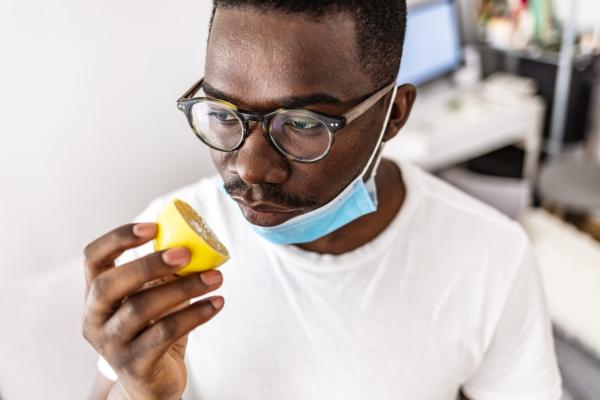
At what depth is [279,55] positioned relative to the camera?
2.17ft

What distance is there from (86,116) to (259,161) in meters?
1.26

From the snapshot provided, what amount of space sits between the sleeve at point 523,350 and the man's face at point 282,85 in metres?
0.41

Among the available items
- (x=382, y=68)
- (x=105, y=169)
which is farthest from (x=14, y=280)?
(x=382, y=68)

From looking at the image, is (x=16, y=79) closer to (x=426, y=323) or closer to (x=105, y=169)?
(x=105, y=169)

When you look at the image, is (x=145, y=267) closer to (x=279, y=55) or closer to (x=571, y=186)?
(x=279, y=55)

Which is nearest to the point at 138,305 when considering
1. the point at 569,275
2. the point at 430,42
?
the point at 569,275

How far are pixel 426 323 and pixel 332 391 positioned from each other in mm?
198

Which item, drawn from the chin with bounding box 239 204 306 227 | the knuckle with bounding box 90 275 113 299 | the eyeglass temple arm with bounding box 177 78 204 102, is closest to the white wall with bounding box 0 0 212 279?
the eyeglass temple arm with bounding box 177 78 204 102

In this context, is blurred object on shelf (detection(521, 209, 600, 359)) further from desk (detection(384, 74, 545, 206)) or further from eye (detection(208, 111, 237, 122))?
eye (detection(208, 111, 237, 122))

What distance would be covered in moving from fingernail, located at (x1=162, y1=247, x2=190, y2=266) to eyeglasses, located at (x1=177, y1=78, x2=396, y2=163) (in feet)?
0.62

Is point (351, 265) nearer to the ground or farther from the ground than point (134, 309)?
nearer to the ground

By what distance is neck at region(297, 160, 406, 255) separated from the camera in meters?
0.95

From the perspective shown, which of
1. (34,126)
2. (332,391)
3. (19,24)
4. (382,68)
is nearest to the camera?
(382,68)

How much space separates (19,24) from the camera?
1581mm
